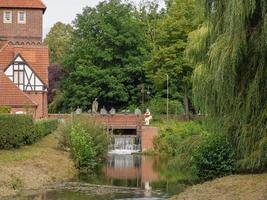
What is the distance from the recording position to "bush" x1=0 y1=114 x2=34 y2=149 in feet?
99.7

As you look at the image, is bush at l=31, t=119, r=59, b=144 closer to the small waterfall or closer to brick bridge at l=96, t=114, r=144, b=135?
the small waterfall

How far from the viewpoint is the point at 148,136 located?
51344 millimetres

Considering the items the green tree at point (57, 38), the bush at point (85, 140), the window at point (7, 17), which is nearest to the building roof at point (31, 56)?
the window at point (7, 17)

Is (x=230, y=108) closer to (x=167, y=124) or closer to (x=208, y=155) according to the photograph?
(x=208, y=155)

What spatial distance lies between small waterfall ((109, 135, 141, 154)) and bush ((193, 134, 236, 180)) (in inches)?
1134

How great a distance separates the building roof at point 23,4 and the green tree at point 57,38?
23.3m

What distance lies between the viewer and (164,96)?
57938mm

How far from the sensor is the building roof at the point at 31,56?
52500 millimetres

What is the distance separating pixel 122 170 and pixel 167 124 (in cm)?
1537

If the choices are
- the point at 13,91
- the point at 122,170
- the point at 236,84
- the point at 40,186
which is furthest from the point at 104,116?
the point at 236,84

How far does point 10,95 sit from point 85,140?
11.9 metres

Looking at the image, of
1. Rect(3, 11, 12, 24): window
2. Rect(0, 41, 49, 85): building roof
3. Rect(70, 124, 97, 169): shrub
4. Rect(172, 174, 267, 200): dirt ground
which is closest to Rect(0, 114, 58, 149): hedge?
Rect(70, 124, 97, 169): shrub

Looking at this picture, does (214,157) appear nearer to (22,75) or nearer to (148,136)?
(148,136)

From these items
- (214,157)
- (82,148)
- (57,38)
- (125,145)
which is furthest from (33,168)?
(57,38)
